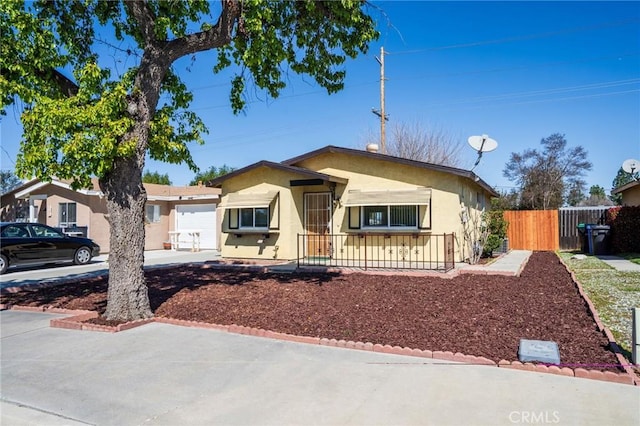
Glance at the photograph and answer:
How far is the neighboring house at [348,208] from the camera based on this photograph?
1208 centimetres

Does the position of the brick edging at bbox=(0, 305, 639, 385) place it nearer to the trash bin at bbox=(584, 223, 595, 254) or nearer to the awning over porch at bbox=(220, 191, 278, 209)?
the awning over porch at bbox=(220, 191, 278, 209)

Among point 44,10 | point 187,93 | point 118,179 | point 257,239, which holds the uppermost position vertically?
point 44,10

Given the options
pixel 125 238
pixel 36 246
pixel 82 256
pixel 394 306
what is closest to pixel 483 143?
A: pixel 394 306

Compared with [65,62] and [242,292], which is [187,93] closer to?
[65,62]

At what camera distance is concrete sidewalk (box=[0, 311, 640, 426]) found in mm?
3359

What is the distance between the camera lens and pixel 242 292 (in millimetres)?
8438

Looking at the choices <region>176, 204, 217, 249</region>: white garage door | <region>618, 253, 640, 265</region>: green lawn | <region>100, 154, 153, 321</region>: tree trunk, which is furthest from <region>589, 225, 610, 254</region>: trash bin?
<region>176, 204, 217, 249</region>: white garage door

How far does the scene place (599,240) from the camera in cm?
1634

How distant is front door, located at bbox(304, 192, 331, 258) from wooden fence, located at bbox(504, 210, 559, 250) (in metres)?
10.4

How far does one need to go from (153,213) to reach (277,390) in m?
19.5

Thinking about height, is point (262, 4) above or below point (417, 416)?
above

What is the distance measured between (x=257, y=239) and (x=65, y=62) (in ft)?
26.9

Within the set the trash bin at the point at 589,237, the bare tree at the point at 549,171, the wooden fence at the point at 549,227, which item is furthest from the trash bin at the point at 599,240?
the bare tree at the point at 549,171

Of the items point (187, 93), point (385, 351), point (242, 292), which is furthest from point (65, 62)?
point (385, 351)
